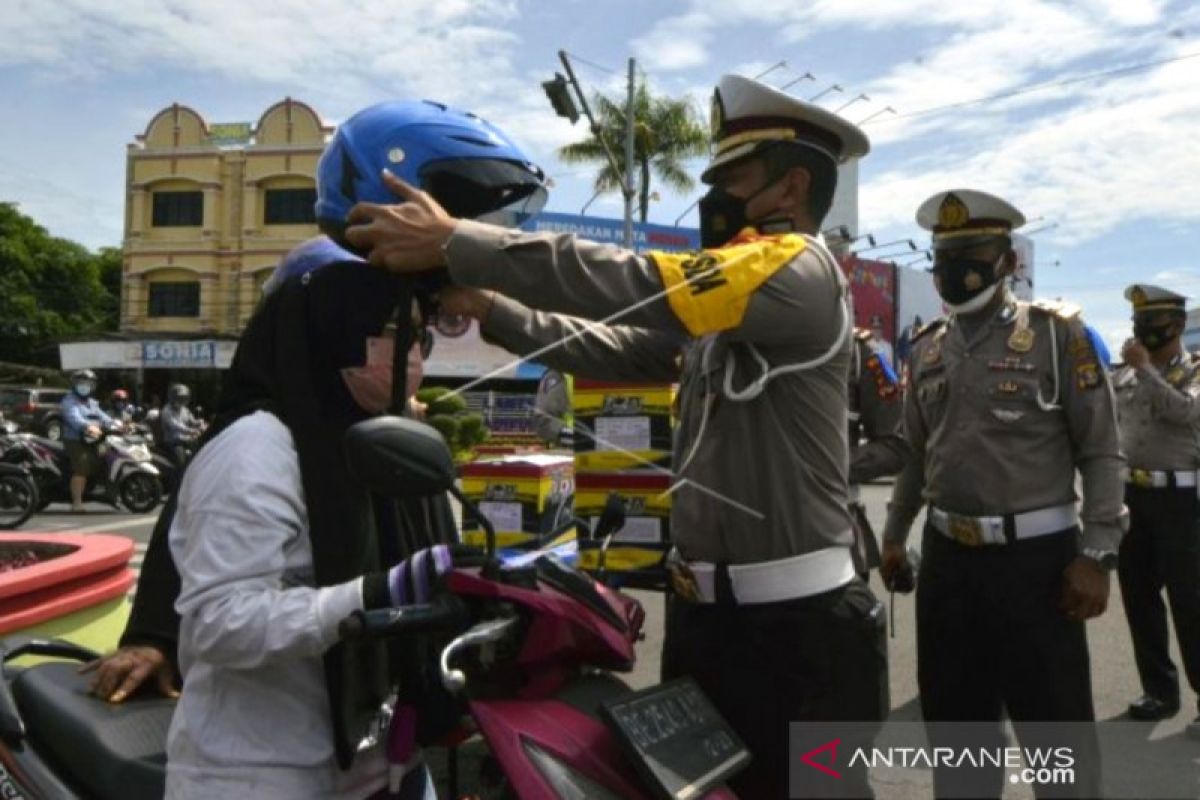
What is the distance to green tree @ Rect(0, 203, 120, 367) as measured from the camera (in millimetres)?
46562

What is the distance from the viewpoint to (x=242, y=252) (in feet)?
110

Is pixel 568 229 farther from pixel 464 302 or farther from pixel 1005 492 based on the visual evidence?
pixel 464 302

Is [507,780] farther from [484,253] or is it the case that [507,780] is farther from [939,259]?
[939,259]

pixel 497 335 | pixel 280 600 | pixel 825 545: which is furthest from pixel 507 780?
pixel 497 335

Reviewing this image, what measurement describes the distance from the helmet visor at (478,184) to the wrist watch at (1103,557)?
2054 mm

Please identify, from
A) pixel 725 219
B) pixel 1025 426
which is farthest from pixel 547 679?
pixel 1025 426

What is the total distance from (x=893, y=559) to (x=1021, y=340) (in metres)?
0.95

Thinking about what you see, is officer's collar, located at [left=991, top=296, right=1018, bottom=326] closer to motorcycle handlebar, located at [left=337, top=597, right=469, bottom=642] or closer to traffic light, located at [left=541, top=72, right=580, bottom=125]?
motorcycle handlebar, located at [left=337, top=597, right=469, bottom=642]

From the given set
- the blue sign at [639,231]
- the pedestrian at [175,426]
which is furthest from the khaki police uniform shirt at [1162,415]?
the blue sign at [639,231]

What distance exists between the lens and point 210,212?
33.6m

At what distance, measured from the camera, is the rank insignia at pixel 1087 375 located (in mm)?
3205

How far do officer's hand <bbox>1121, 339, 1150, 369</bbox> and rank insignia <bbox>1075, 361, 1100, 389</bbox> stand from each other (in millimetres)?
2324

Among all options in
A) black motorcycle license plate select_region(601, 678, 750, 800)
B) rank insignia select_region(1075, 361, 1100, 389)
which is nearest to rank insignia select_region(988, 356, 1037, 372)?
rank insignia select_region(1075, 361, 1100, 389)

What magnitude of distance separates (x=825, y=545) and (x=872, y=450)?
2.72 metres
